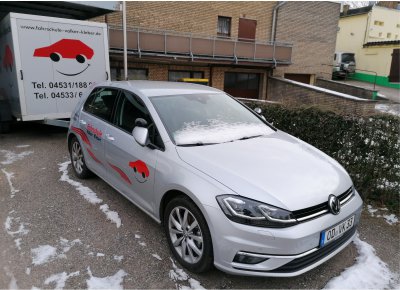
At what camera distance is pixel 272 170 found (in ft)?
8.52

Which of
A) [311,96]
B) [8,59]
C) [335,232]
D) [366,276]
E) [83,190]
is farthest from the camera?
[311,96]

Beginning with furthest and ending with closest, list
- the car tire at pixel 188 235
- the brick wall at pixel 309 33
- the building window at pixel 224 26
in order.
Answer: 1. the brick wall at pixel 309 33
2. the building window at pixel 224 26
3. the car tire at pixel 188 235

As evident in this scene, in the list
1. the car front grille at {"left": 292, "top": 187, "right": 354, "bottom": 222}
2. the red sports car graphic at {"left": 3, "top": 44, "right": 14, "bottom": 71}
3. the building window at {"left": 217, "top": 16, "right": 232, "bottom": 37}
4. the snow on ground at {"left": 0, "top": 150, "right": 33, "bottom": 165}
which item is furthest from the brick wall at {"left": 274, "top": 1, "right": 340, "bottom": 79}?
the car front grille at {"left": 292, "top": 187, "right": 354, "bottom": 222}

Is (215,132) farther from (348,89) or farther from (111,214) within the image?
(348,89)

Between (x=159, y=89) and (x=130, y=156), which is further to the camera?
(x=159, y=89)

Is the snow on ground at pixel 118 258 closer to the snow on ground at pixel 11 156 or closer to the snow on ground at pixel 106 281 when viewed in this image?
the snow on ground at pixel 106 281

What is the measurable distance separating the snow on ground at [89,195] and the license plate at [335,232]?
2.16 m

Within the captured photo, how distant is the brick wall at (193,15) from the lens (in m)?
13.4

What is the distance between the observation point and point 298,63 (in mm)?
18438

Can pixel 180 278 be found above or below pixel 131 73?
below

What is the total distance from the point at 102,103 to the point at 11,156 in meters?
3.23

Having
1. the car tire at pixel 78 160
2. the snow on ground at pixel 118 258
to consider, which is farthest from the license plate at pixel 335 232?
the car tire at pixel 78 160

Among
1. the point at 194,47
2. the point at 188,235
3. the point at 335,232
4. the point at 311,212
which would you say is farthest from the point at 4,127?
the point at 194,47

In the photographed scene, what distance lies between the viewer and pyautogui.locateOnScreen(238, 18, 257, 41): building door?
16391mm
